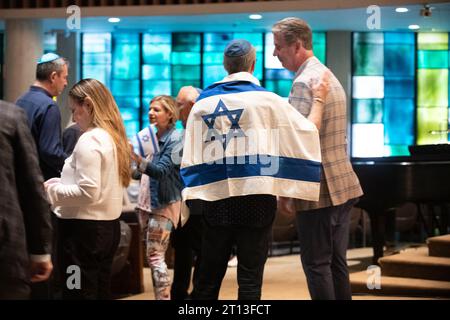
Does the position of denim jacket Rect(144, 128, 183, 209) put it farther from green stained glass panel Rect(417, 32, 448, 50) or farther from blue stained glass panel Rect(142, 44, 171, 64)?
green stained glass panel Rect(417, 32, 448, 50)

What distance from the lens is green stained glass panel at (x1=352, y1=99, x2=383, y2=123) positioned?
14.8 m

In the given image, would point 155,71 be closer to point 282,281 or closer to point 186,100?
point 282,281

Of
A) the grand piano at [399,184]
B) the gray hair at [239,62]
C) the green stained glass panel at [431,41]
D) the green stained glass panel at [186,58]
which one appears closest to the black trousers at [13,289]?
the gray hair at [239,62]

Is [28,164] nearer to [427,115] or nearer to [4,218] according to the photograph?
[4,218]

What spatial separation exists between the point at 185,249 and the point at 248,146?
1.85 metres

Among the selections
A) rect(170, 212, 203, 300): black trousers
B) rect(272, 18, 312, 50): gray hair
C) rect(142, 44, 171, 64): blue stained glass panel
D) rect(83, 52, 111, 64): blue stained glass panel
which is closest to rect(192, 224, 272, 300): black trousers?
rect(272, 18, 312, 50): gray hair

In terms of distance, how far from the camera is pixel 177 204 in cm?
498

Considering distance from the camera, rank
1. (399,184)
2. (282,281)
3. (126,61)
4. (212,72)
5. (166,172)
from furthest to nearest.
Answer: (126,61) < (212,72) < (399,184) < (282,281) < (166,172)

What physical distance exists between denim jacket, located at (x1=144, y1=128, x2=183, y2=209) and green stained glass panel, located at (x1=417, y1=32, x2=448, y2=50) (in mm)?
10555

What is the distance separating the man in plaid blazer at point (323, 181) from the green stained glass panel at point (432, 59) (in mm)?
11228

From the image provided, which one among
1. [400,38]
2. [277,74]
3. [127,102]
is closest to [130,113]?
[127,102]

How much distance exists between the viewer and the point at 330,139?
3.90 meters

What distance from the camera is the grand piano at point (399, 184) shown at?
745cm

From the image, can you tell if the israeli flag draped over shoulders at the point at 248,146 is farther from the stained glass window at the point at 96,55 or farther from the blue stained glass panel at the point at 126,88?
the stained glass window at the point at 96,55
